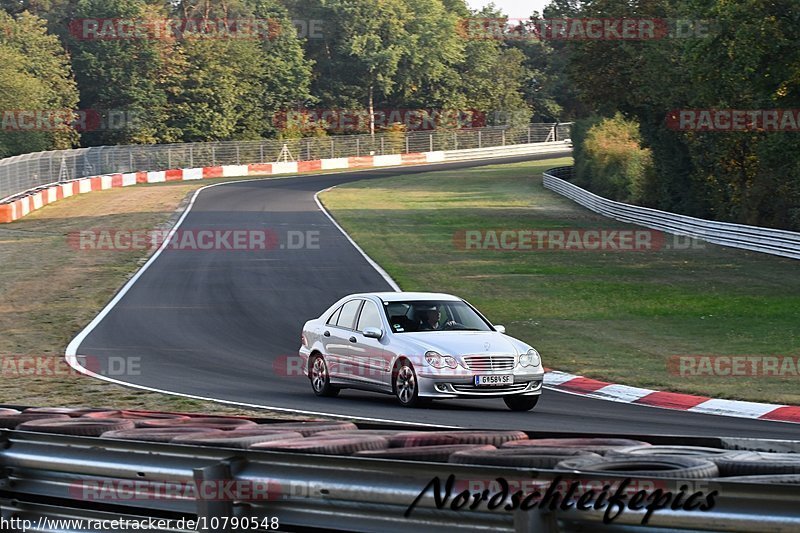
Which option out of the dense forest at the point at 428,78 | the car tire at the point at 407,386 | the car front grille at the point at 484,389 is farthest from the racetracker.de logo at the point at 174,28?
the car front grille at the point at 484,389

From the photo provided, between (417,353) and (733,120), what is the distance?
23.3 metres

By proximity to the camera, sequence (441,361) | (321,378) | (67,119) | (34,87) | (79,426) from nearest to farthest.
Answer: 1. (79,426)
2. (441,361)
3. (321,378)
4. (34,87)
5. (67,119)

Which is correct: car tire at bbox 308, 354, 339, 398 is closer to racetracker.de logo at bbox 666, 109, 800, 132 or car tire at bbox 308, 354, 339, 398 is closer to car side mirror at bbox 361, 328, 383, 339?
car side mirror at bbox 361, 328, 383, 339

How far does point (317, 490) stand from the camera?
4582 mm

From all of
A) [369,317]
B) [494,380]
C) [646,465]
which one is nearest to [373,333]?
[369,317]

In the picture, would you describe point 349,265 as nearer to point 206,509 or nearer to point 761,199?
point 761,199

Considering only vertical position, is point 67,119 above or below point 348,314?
above

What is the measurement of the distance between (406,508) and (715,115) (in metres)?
35.4

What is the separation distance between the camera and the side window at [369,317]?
15383 millimetres

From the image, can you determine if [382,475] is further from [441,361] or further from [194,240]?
[194,240]

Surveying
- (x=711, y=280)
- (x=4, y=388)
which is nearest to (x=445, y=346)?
(x=4, y=388)

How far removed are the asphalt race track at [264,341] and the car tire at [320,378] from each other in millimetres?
149

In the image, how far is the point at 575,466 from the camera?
4469mm

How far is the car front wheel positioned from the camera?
51.9 ft
